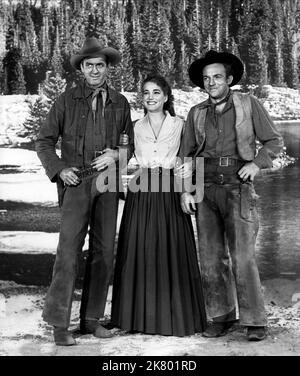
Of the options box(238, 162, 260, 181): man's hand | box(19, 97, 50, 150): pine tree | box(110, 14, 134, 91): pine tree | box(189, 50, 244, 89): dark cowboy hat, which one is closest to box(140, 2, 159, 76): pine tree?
box(110, 14, 134, 91): pine tree

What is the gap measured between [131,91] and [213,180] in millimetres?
1493

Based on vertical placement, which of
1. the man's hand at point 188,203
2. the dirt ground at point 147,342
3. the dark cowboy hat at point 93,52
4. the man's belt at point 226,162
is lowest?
the dirt ground at point 147,342

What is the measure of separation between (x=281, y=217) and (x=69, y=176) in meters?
1.87

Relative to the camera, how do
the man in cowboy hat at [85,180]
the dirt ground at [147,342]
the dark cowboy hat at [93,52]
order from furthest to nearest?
the dark cowboy hat at [93,52]
the man in cowboy hat at [85,180]
the dirt ground at [147,342]

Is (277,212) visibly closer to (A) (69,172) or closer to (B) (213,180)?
(B) (213,180)

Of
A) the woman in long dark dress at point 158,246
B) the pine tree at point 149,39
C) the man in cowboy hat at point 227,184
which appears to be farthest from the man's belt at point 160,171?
the pine tree at point 149,39

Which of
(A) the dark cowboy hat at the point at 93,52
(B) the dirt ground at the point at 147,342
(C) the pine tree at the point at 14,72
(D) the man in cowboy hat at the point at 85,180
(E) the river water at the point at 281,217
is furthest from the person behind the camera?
(C) the pine tree at the point at 14,72

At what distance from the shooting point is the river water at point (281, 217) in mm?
5008

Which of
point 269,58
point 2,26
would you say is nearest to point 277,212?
point 269,58

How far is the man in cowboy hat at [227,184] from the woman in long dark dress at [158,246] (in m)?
0.10

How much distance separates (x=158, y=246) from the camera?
4.07 m

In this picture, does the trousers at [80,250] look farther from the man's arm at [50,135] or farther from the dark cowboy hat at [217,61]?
the dark cowboy hat at [217,61]

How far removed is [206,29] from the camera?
5316 mm

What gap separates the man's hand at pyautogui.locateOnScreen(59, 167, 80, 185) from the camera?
396 centimetres
